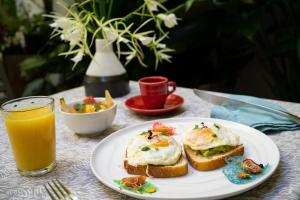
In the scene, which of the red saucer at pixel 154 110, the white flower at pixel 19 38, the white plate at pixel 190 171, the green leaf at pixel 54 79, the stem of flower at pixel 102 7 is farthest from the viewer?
Answer: the white flower at pixel 19 38

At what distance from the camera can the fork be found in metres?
0.69

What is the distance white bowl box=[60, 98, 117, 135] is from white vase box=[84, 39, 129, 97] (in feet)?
1.21

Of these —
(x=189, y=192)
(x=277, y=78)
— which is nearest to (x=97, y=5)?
(x=189, y=192)

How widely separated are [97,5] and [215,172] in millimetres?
926

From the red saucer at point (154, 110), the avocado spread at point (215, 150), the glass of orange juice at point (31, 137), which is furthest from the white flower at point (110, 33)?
the avocado spread at point (215, 150)

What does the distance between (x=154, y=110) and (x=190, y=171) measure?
42 cm

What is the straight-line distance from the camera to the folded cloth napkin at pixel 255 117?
3.27 feet

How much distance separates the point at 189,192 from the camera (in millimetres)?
674

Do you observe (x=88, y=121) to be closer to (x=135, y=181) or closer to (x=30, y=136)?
(x=30, y=136)

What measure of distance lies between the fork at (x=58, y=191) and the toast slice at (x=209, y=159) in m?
0.27

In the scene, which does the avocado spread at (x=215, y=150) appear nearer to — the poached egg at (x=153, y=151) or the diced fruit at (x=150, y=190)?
the poached egg at (x=153, y=151)

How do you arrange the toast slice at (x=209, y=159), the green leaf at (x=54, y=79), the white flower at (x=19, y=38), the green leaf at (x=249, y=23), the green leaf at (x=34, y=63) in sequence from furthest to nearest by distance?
the white flower at (x=19, y=38) < the green leaf at (x=34, y=63) < the green leaf at (x=54, y=79) < the green leaf at (x=249, y=23) < the toast slice at (x=209, y=159)

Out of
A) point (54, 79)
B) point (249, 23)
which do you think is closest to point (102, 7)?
point (249, 23)

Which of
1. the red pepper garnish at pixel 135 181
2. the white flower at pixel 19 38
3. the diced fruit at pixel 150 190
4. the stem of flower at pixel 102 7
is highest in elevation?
the stem of flower at pixel 102 7
